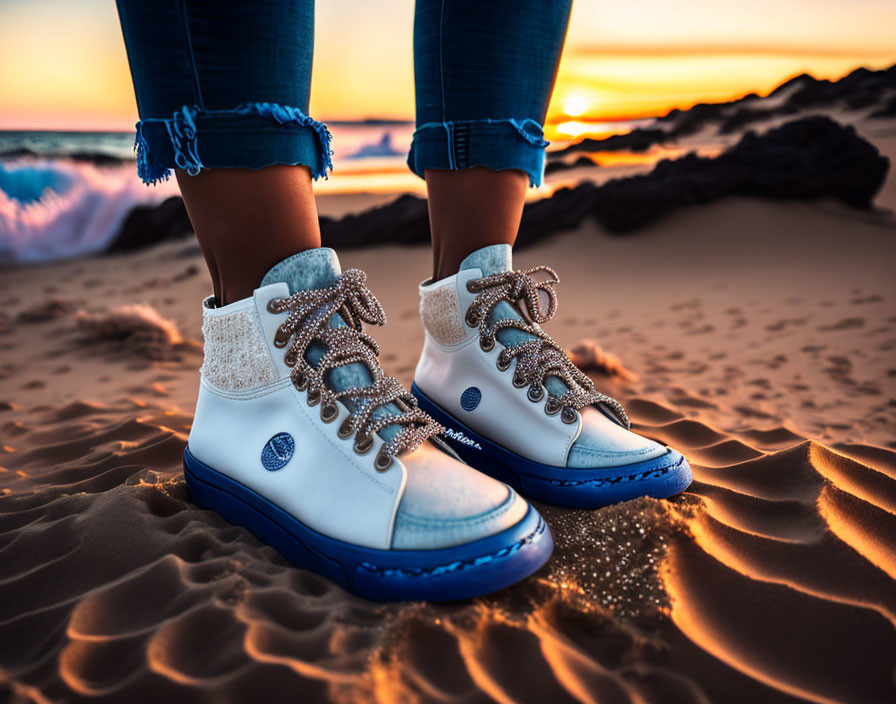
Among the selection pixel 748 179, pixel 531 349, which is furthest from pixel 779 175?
pixel 531 349

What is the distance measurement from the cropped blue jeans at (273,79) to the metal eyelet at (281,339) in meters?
0.30

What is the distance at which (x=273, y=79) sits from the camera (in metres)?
1.08

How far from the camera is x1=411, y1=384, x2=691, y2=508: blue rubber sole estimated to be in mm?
1253

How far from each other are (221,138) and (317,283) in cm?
30

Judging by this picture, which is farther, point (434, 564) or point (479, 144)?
point (479, 144)

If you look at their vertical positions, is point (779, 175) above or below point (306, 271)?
below

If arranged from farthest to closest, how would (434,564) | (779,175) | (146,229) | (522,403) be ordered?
1. (146,229)
2. (779,175)
3. (522,403)
4. (434,564)

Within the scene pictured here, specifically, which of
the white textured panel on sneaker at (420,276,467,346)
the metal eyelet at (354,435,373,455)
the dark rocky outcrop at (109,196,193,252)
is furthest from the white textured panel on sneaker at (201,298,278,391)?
the dark rocky outcrop at (109,196,193,252)

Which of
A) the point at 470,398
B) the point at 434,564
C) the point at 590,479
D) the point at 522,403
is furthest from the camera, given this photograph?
the point at 470,398

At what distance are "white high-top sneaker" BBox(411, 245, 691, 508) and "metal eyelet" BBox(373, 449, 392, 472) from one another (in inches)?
15.5

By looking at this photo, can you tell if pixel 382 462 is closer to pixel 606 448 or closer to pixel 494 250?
pixel 606 448

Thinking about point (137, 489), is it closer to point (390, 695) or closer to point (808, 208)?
point (390, 695)

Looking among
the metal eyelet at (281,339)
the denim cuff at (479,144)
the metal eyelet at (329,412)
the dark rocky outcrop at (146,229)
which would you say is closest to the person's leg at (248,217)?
the metal eyelet at (281,339)

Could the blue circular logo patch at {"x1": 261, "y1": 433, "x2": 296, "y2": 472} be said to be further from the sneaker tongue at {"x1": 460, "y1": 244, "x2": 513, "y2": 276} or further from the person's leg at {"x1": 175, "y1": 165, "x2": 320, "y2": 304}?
the sneaker tongue at {"x1": 460, "y1": 244, "x2": 513, "y2": 276}
